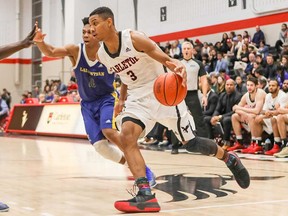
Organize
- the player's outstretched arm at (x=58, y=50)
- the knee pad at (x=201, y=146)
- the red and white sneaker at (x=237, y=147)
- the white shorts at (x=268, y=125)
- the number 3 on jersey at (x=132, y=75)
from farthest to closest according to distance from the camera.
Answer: the red and white sneaker at (x=237, y=147) < the white shorts at (x=268, y=125) < the player's outstretched arm at (x=58, y=50) < the knee pad at (x=201, y=146) < the number 3 on jersey at (x=132, y=75)

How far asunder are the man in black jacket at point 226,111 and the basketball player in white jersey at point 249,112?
24cm

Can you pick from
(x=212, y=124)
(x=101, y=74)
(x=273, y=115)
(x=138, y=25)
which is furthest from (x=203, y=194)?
(x=138, y=25)

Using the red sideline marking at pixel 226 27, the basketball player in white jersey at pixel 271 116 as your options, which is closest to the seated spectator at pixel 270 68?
the basketball player in white jersey at pixel 271 116

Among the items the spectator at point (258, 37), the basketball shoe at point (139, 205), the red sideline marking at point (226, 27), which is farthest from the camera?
the red sideline marking at point (226, 27)

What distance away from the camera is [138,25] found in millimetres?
22891

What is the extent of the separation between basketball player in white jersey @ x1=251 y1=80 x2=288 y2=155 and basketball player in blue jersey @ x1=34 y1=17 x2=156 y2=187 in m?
4.61

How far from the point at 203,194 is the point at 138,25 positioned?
714 inches

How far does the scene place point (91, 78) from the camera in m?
5.95

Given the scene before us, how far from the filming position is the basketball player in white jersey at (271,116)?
9.88 m

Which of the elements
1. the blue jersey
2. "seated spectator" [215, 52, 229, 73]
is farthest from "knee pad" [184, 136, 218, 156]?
"seated spectator" [215, 52, 229, 73]

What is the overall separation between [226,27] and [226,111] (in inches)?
310

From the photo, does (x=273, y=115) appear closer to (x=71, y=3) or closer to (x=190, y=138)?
(x=190, y=138)

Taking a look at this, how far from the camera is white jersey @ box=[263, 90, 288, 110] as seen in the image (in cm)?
989

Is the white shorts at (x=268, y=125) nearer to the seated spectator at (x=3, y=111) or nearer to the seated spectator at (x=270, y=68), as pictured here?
the seated spectator at (x=270, y=68)
